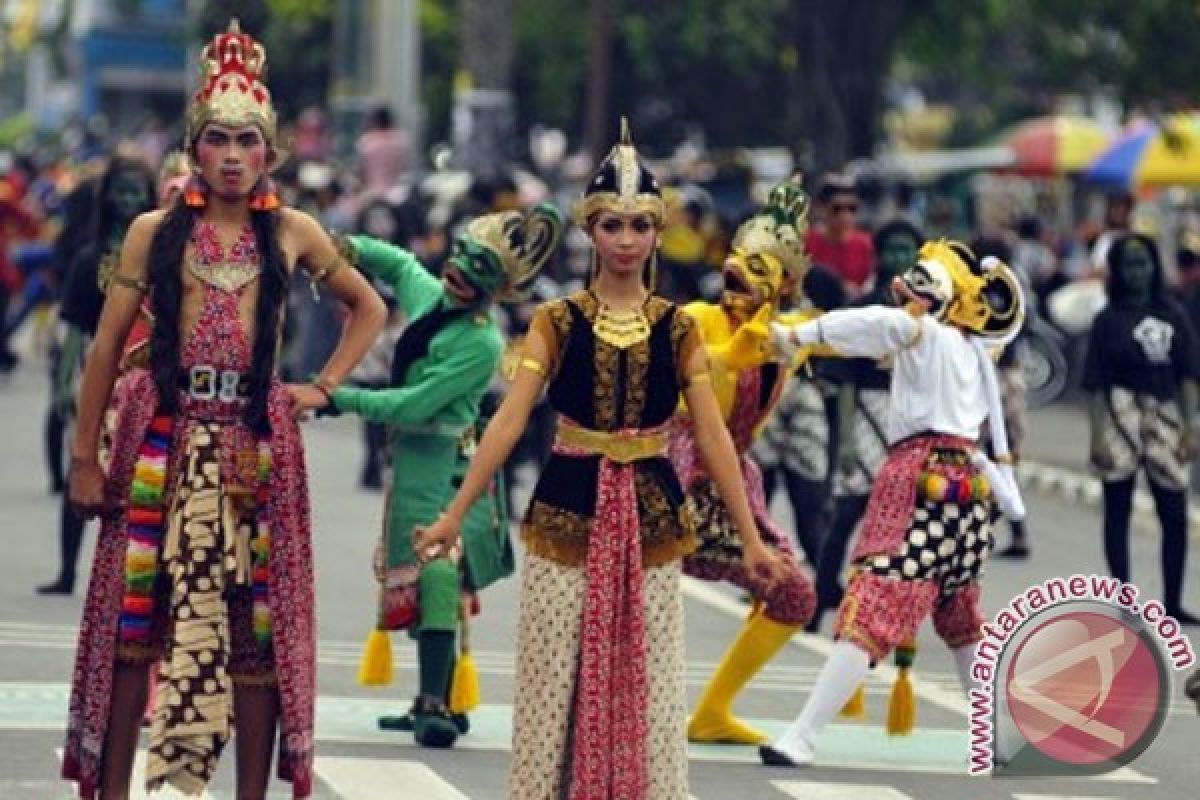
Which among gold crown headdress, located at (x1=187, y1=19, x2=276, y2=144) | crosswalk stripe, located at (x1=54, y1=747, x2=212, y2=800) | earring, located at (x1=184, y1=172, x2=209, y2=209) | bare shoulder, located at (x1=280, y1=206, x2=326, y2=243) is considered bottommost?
crosswalk stripe, located at (x1=54, y1=747, x2=212, y2=800)

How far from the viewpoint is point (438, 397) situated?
42.2ft

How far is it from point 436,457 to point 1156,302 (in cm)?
527

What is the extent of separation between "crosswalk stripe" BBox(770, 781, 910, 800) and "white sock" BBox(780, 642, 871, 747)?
0.31 meters

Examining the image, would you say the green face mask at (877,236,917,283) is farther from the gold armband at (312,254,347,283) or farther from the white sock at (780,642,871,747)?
the gold armband at (312,254,347,283)

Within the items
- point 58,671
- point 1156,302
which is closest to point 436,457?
point 58,671

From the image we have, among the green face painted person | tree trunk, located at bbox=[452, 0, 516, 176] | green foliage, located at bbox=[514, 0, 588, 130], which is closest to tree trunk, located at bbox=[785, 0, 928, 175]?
tree trunk, located at bbox=[452, 0, 516, 176]

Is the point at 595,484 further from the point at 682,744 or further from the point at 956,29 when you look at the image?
the point at 956,29

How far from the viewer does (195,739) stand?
10234 millimetres

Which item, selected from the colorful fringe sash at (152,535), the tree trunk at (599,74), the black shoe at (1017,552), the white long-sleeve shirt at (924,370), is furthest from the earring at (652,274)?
the tree trunk at (599,74)

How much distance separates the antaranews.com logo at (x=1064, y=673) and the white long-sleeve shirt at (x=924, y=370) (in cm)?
84

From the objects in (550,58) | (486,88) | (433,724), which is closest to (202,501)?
(433,724)

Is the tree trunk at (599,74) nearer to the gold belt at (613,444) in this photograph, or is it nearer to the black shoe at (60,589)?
the black shoe at (60,589)

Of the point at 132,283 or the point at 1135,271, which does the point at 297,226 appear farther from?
the point at 1135,271

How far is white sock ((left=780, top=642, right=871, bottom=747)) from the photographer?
12672 millimetres
